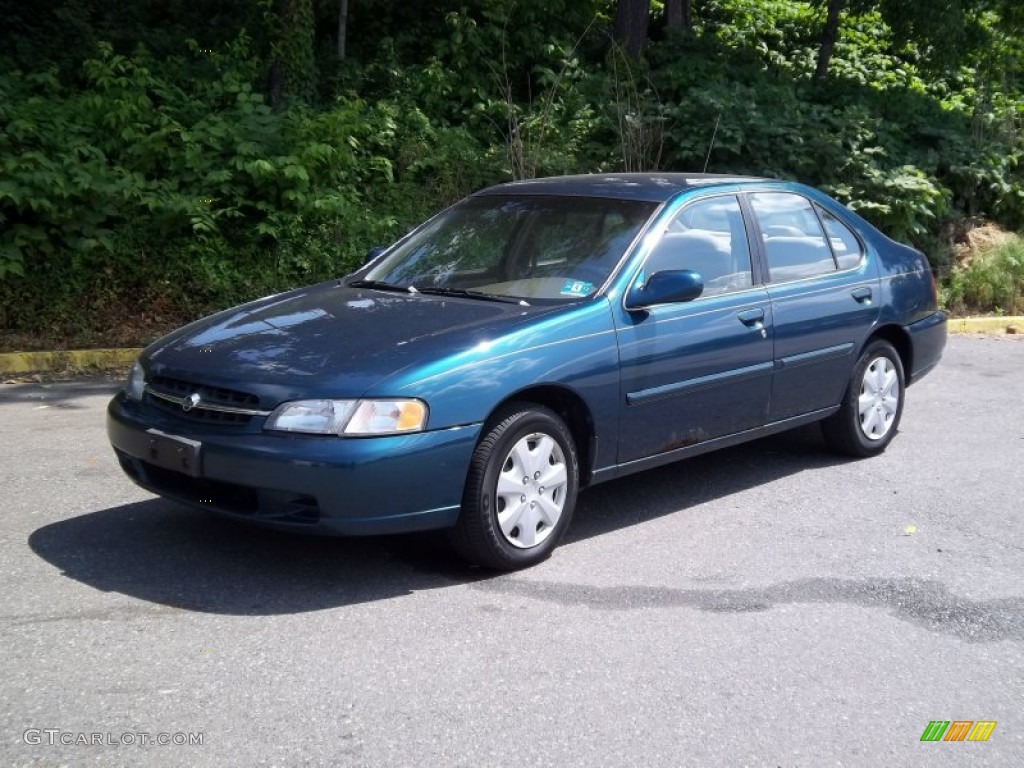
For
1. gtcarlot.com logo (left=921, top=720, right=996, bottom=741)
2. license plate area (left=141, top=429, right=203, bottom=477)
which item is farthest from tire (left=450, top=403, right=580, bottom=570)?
gtcarlot.com logo (left=921, top=720, right=996, bottom=741)

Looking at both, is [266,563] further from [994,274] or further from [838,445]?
[994,274]

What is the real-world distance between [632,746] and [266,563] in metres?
2.02

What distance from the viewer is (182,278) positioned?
10328 millimetres

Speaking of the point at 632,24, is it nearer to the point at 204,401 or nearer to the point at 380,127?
the point at 380,127

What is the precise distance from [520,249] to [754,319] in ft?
3.91

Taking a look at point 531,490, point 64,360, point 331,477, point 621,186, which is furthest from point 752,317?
point 64,360

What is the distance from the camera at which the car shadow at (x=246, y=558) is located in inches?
→ 188

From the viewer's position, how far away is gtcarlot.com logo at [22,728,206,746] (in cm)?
355

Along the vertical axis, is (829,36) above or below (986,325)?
above

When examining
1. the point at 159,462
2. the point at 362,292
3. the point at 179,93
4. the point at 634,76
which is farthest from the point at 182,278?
the point at 634,76

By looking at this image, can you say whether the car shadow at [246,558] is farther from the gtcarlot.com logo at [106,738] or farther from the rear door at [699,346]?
the gtcarlot.com logo at [106,738]

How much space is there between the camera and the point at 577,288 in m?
5.55

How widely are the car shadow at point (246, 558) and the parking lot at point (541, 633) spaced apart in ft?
0.05

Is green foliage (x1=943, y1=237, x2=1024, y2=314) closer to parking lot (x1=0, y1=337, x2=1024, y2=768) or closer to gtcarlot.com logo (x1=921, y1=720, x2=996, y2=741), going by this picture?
parking lot (x1=0, y1=337, x2=1024, y2=768)
